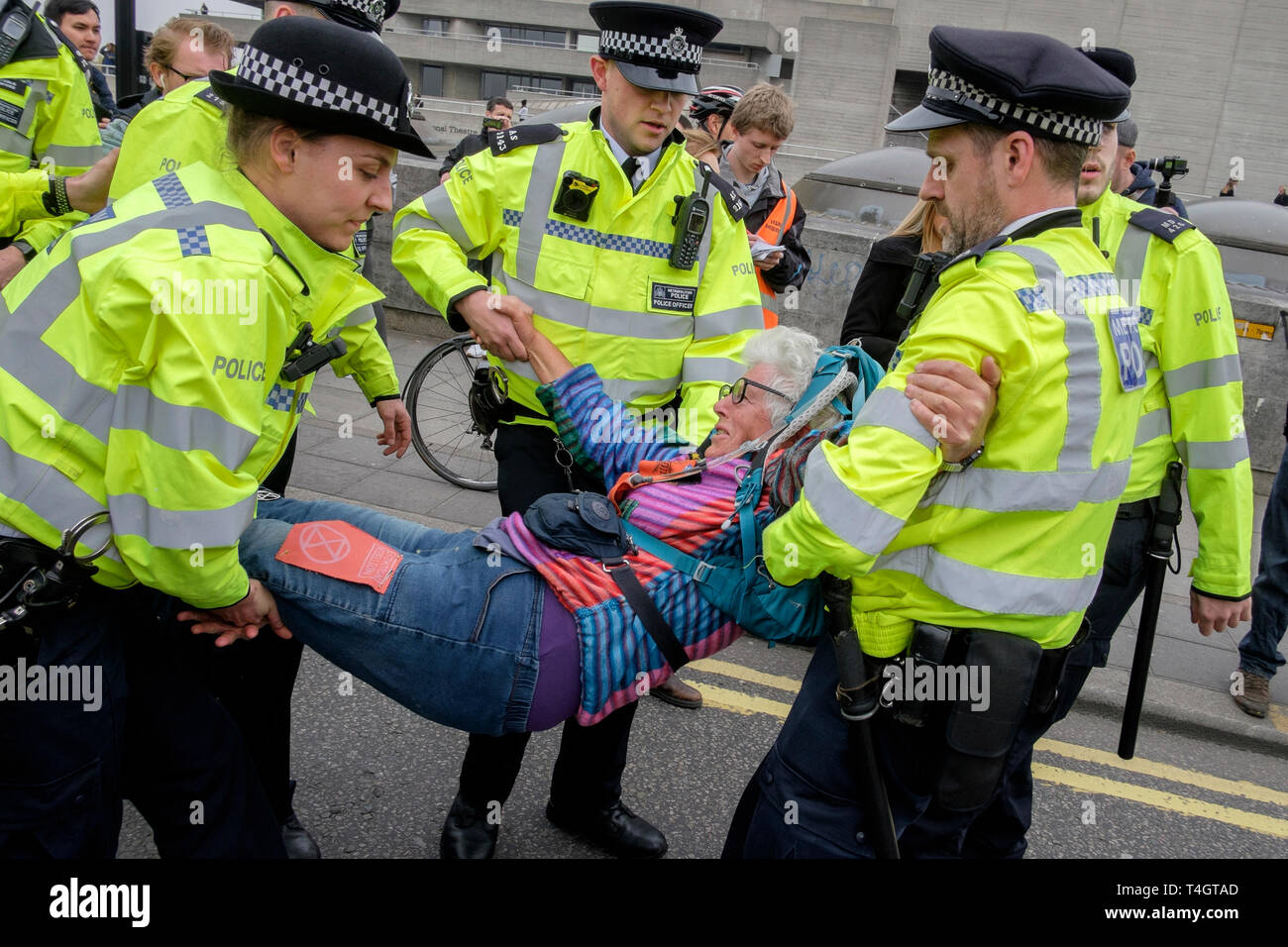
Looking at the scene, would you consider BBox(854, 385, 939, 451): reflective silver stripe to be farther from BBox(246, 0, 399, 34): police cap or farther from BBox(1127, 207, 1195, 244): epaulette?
BBox(246, 0, 399, 34): police cap

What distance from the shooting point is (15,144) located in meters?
3.87

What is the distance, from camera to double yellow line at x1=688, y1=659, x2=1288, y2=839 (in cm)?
365

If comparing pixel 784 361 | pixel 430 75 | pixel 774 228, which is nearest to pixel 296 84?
pixel 784 361

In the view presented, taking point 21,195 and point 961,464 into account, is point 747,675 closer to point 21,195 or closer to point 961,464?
point 961,464

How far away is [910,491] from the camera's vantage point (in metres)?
1.66

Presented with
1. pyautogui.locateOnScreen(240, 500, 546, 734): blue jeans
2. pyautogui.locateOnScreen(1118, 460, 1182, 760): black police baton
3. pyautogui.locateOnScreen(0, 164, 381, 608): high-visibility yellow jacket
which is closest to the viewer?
pyautogui.locateOnScreen(0, 164, 381, 608): high-visibility yellow jacket

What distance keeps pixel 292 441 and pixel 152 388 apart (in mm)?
1206

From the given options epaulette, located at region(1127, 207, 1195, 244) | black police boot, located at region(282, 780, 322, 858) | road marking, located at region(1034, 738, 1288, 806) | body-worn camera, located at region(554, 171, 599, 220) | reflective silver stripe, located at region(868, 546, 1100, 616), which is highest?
epaulette, located at region(1127, 207, 1195, 244)

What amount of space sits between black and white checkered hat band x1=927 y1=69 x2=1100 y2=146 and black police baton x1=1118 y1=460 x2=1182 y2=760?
1.32m

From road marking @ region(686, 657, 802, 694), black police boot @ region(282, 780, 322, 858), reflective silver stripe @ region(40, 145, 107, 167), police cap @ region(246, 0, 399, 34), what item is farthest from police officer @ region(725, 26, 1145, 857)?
reflective silver stripe @ region(40, 145, 107, 167)

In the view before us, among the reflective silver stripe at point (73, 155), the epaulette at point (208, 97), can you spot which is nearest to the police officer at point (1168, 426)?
the epaulette at point (208, 97)

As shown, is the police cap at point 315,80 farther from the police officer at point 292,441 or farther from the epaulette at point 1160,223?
the epaulette at point 1160,223
